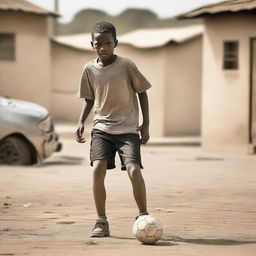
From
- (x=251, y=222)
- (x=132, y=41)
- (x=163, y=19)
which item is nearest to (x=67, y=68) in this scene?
(x=132, y=41)

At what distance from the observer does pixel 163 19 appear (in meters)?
52.9

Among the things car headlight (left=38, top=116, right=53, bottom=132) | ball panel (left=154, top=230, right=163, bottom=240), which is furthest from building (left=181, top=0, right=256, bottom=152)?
ball panel (left=154, top=230, right=163, bottom=240)

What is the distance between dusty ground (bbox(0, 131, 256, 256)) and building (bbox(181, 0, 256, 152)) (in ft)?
12.5

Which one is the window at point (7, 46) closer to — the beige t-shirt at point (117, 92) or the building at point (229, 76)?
the building at point (229, 76)

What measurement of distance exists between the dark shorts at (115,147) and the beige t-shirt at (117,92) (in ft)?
0.18

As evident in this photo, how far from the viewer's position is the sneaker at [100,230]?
22.7ft

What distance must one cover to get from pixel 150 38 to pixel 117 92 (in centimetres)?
1941

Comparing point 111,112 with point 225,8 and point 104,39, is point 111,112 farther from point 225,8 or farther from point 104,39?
point 225,8

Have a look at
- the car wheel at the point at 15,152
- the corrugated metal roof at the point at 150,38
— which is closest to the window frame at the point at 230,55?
the corrugated metal roof at the point at 150,38

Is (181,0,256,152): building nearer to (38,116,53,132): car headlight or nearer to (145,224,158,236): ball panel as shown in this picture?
(38,116,53,132): car headlight

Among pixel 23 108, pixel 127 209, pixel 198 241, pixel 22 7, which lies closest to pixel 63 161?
pixel 23 108

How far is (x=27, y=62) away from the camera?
24.9m

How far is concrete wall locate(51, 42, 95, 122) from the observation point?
1068 inches

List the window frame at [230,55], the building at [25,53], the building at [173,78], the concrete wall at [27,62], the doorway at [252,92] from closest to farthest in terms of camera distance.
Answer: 1. the doorway at [252,92]
2. the window frame at [230,55]
3. the building at [173,78]
4. the building at [25,53]
5. the concrete wall at [27,62]
